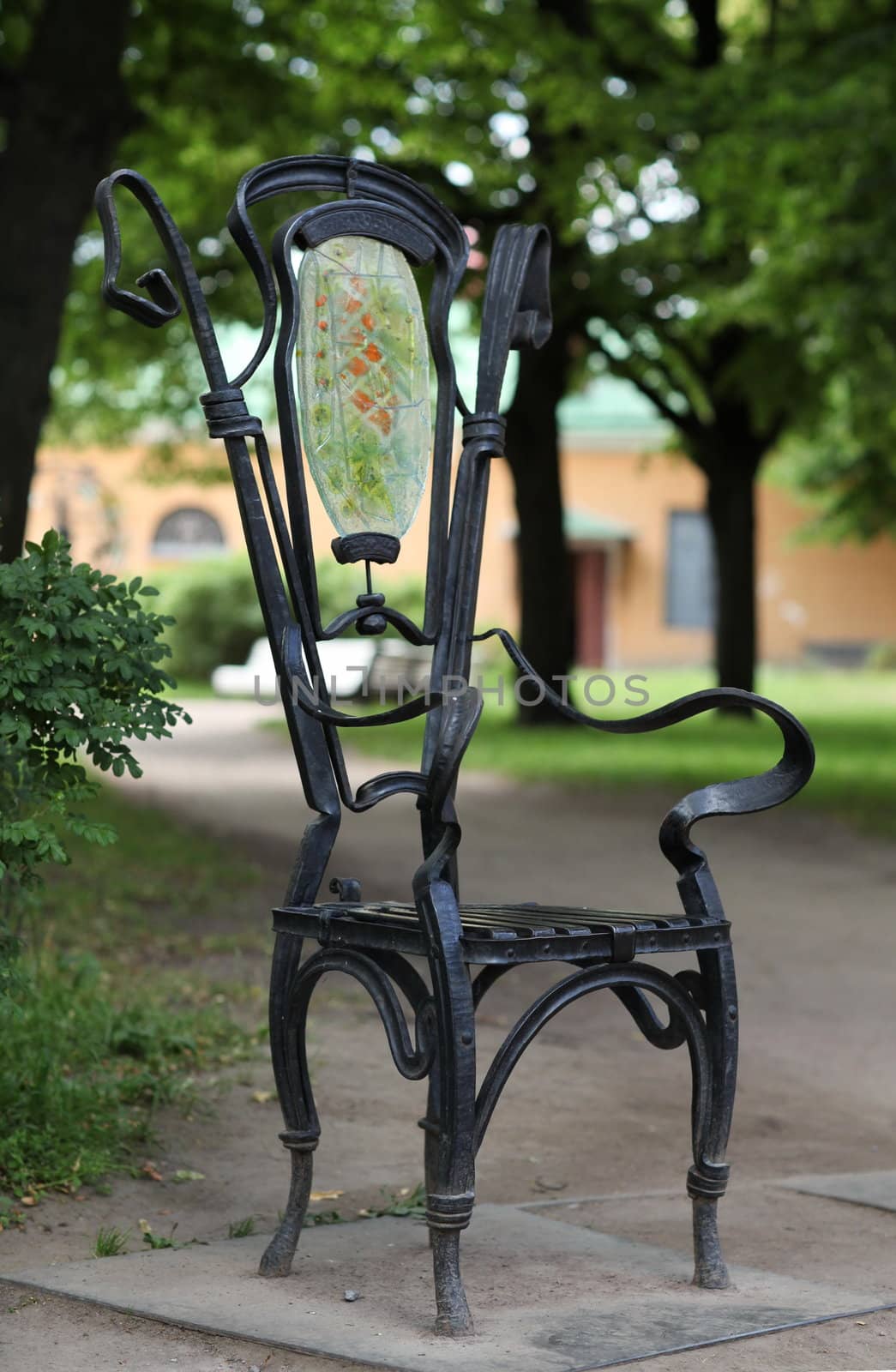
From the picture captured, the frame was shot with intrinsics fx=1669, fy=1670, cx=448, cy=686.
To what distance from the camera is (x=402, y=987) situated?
3518 mm

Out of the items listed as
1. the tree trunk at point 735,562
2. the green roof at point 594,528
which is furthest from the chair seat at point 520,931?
the green roof at point 594,528

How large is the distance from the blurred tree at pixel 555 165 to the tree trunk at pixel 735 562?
0.12 feet

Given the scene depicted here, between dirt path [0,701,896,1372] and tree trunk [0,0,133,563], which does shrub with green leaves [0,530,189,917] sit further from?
tree trunk [0,0,133,563]

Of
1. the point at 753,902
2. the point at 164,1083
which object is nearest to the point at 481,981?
the point at 164,1083

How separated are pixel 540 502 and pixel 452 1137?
17.1 m

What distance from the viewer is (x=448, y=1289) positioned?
3.09m

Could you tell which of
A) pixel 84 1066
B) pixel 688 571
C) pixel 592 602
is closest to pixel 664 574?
pixel 688 571

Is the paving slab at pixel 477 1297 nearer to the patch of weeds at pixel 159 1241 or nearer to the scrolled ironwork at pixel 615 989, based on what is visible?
the patch of weeds at pixel 159 1241

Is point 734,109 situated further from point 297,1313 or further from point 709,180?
point 297,1313

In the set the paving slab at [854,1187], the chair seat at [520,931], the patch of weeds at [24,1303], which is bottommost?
the patch of weeds at [24,1303]

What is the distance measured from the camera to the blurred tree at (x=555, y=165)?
9.29 m

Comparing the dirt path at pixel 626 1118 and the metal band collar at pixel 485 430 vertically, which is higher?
the metal band collar at pixel 485 430

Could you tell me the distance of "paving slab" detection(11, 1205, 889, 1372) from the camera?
9.84ft

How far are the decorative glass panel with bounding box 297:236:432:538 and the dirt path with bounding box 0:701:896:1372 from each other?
1.71 metres
